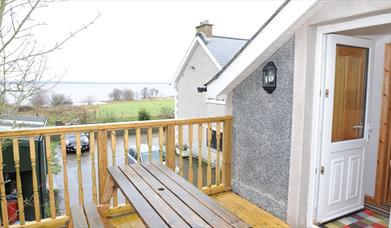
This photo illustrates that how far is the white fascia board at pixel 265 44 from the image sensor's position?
2557mm

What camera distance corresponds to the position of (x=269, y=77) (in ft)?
10.3

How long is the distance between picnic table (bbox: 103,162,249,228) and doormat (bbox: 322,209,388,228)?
1.97 metres

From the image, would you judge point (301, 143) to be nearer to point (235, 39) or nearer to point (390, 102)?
point (390, 102)

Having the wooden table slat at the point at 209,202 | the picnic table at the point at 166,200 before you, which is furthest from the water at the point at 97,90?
the wooden table slat at the point at 209,202

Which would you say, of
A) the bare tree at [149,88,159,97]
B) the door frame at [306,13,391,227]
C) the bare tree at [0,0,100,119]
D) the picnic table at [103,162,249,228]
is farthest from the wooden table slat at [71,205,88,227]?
the bare tree at [149,88,159,97]

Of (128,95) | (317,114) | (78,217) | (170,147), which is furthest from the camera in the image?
(128,95)

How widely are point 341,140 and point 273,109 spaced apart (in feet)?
2.89

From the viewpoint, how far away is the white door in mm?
2896

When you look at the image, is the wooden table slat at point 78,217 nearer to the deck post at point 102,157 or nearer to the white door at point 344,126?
the deck post at point 102,157

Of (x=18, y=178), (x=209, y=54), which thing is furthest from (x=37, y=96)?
(x=209, y=54)

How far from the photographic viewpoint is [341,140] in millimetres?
3133

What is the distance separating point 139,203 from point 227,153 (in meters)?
2.27

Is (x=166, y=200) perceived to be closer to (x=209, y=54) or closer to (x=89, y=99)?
(x=209, y=54)

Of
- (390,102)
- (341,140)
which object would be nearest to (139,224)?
(341,140)
